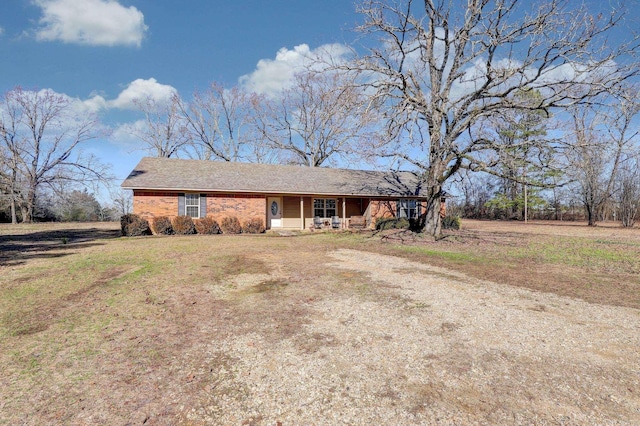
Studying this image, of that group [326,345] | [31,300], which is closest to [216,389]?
[326,345]

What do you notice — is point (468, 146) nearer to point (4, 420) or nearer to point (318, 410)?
point (318, 410)

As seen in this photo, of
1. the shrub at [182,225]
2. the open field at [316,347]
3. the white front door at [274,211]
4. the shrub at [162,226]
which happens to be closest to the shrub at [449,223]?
the white front door at [274,211]

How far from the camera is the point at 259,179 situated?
67.1 ft

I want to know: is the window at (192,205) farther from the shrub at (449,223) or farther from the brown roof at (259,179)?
the shrub at (449,223)

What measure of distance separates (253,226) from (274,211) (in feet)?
8.61

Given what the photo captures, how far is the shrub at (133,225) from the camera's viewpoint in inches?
615

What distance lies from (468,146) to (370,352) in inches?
477

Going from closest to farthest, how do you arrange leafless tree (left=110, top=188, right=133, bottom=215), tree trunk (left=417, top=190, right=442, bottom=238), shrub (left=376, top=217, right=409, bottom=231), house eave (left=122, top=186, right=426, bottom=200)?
tree trunk (left=417, top=190, right=442, bottom=238) < house eave (left=122, top=186, right=426, bottom=200) < shrub (left=376, top=217, right=409, bottom=231) < leafless tree (left=110, top=188, right=133, bottom=215)

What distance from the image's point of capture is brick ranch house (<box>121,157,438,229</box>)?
17297 mm

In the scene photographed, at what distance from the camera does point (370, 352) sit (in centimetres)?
351

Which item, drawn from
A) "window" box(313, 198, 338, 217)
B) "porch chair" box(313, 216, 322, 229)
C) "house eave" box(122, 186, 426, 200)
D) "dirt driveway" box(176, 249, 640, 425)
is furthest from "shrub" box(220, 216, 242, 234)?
"dirt driveway" box(176, 249, 640, 425)

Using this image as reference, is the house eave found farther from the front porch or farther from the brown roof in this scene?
the front porch

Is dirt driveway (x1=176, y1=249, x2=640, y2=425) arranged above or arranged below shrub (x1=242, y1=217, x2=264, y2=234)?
below

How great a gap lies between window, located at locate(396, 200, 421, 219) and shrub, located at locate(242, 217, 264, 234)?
987 cm
